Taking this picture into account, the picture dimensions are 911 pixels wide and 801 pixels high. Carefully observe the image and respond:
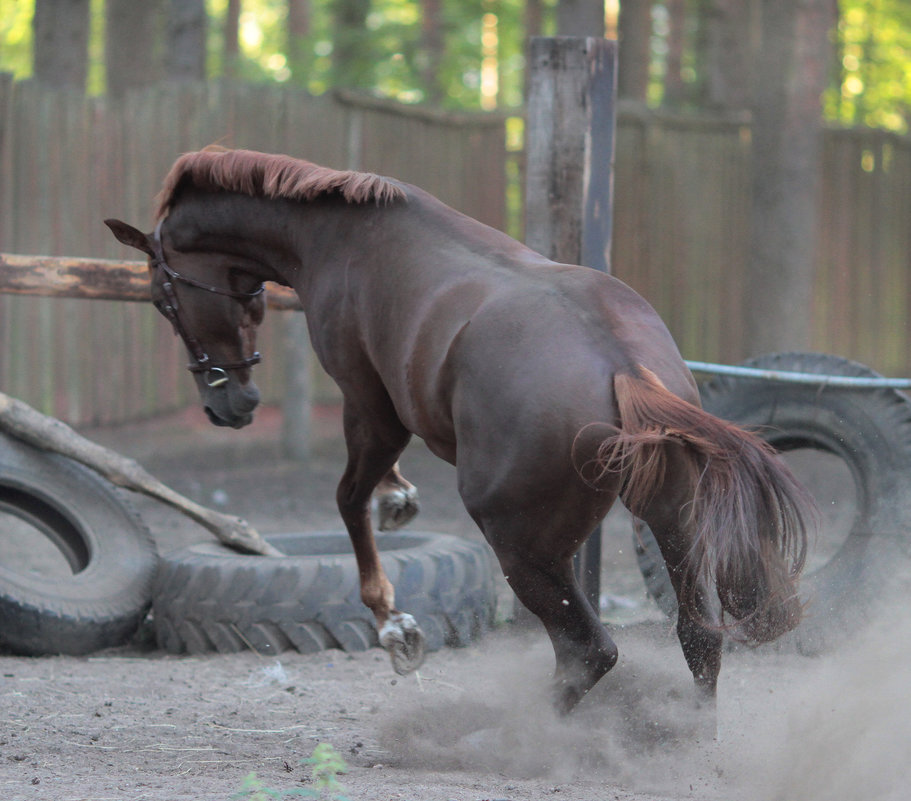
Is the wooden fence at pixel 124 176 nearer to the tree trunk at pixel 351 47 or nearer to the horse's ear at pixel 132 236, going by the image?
the horse's ear at pixel 132 236

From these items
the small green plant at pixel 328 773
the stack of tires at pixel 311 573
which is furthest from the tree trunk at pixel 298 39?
the small green plant at pixel 328 773

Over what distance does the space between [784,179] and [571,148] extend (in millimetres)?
5364

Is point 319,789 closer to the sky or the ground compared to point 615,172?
closer to the ground

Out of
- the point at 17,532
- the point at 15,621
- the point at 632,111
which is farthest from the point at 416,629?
the point at 632,111

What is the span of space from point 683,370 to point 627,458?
0.37 metres

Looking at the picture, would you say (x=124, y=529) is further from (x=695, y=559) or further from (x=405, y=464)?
(x=405, y=464)

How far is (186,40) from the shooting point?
12.3 m

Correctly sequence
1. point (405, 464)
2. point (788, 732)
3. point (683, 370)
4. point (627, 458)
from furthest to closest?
point (405, 464)
point (788, 732)
point (683, 370)
point (627, 458)

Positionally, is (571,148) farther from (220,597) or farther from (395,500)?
(220,597)

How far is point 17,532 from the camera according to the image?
6.96 metres

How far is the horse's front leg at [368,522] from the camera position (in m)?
3.75

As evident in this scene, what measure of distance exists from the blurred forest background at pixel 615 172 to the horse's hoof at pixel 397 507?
5443 mm

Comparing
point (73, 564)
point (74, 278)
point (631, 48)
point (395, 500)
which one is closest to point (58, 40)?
point (631, 48)

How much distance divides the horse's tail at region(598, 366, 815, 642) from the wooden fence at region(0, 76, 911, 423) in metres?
6.93
